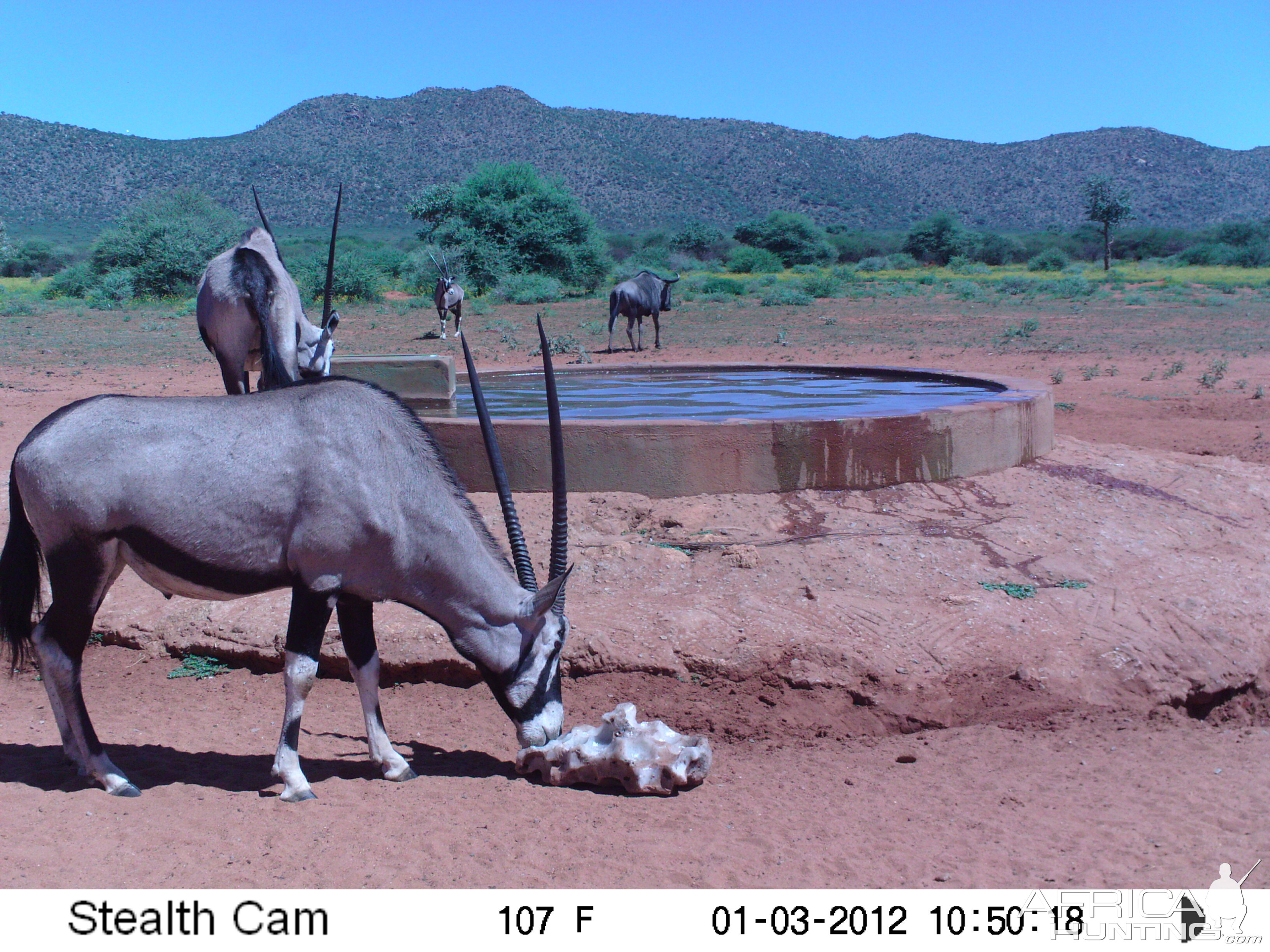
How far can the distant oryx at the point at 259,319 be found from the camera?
5.44 meters

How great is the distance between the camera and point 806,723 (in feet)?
15.1

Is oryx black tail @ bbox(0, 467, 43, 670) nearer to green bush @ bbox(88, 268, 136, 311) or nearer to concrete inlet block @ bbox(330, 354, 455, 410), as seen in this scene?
concrete inlet block @ bbox(330, 354, 455, 410)

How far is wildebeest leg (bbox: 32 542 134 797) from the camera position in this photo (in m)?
3.59

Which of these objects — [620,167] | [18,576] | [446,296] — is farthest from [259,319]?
[620,167]

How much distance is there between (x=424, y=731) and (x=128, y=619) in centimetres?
196

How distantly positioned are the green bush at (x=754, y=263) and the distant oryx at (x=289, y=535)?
141 ft

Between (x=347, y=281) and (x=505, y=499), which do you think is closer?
(x=505, y=499)

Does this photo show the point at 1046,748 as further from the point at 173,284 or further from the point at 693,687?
the point at 173,284

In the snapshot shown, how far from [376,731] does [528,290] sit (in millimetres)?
28003

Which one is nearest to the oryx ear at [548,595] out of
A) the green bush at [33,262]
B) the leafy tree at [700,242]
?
the leafy tree at [700,242]

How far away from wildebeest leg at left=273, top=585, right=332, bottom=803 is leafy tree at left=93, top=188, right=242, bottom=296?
106 feet

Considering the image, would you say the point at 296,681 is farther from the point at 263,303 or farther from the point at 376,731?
the point at 263,303
